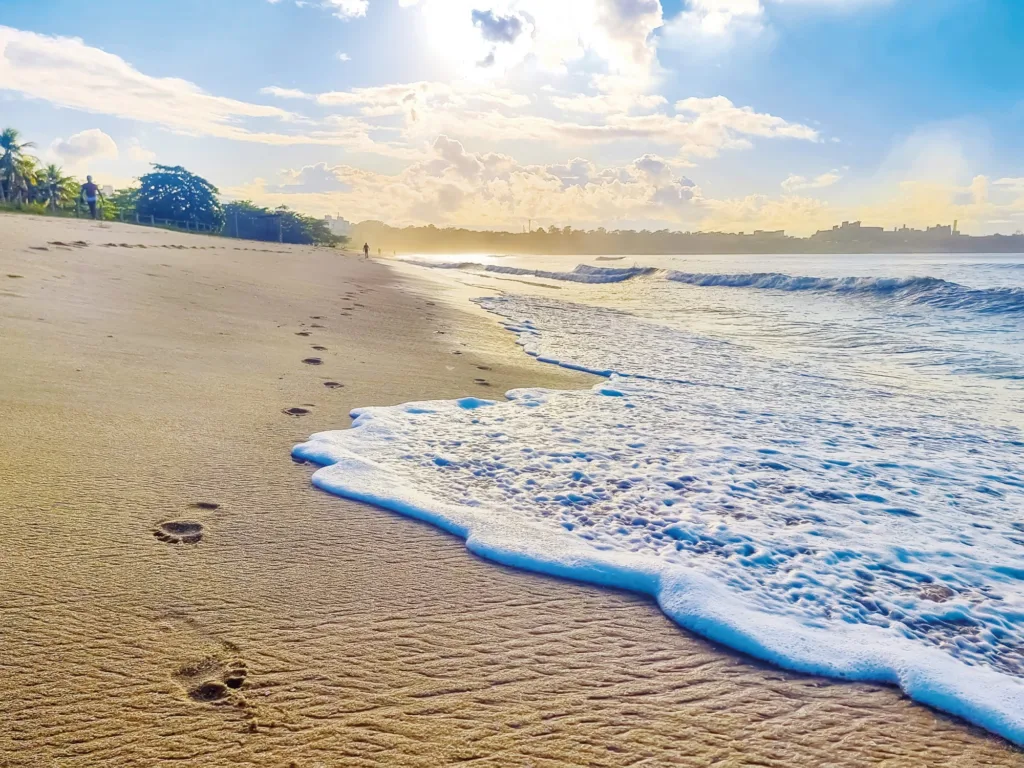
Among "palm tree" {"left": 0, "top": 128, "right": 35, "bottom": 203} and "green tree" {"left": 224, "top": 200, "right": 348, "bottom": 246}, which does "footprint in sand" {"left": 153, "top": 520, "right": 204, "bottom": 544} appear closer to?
"palm tree" {"left": 0, "top": 128, "right": 35, "bottom": 203}

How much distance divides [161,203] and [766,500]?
64813 mm

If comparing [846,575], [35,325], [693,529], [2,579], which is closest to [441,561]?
[693,529]

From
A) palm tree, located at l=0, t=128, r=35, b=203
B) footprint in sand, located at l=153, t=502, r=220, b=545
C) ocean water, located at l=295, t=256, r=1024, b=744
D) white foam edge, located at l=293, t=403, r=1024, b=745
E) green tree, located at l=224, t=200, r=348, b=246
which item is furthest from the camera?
green tree, located at l=224, t=200, r=348, b=246


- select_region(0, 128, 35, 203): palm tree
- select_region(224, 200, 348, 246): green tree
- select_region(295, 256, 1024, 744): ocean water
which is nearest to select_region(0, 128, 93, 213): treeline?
select_region(0, 128, 35, 203): palm tree

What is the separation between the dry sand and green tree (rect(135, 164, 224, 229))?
61.2 m

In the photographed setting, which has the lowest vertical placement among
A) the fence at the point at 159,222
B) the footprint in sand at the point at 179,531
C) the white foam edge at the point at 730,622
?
the white foam edge at the point at 730,622

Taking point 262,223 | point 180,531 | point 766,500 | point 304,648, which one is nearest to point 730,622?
point 766,500

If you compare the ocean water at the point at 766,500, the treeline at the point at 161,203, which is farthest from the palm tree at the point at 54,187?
the ocean water at the point at 766,500

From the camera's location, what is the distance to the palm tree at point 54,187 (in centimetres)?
4388

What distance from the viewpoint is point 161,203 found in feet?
183

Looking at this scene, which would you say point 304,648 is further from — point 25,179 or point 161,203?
point 161,203

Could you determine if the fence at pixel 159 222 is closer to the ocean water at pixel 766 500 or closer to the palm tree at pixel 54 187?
the palm tree at pixel 54 187

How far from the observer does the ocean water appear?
6.32 ft

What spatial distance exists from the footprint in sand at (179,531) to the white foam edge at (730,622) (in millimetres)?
607
